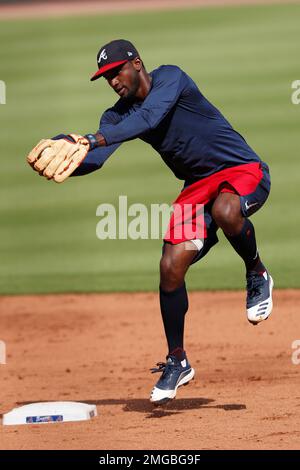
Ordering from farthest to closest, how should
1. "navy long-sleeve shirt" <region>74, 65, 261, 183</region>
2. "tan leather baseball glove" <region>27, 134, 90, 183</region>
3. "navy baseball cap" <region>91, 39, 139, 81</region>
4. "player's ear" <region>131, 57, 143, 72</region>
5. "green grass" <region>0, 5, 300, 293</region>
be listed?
"green grass" <region>0, 5, 300, 293</region>, "navy long-sleeve shirt" <region>74, 65, 261, 183</region>, "player's ear" <region>131, 57, 143, 72</region>, "navy baseball cap" <region>91, 39, 139, 81</region>, "tan leather baseball glove" <region>27, 134, 90, 183</region>

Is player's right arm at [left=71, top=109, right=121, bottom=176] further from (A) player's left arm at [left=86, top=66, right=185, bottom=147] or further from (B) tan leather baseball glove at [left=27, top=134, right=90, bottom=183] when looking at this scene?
(B) tan leather baseball glove at [left=27, top=134, right=90, bottom=183]

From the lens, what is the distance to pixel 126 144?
16.5 m

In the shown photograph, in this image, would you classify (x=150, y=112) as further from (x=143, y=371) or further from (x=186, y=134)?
(x=143, y=371)

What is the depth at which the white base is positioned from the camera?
6520 millimetres

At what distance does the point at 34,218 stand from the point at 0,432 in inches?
292

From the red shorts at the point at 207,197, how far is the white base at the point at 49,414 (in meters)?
1.23

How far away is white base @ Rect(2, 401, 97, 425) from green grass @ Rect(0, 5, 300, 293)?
14.3 feet

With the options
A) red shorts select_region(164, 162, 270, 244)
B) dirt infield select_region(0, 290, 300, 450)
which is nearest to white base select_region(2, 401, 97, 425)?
dirt infield select_region(0, 290, 300, 450)

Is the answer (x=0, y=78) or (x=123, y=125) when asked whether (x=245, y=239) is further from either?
(x=0, y=78)

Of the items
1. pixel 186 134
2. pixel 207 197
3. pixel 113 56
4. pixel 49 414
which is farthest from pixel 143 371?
pixel 113 56

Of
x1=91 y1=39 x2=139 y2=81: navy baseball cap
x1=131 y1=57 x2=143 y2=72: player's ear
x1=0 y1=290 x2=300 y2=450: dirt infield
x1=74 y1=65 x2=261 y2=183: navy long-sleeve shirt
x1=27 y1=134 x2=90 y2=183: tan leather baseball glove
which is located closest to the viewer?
x1=27 y1=134 x2=90 y2=183: tan leather baseball glove

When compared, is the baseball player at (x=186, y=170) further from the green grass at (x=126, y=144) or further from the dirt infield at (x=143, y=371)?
the green grass at (x=126, y=144)

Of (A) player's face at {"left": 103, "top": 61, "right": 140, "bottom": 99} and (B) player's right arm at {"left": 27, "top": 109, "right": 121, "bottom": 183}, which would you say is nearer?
(B) player's right arm at {"left": 27, "top": 109, "right": 121, "bottom": 183}

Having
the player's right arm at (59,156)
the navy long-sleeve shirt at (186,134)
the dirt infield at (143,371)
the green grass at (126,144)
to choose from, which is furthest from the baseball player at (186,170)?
the green grass at (126,144)
